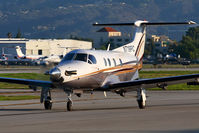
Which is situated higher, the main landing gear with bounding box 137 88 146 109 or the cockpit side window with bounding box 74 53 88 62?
the cockpit side window with bounding box 74 53 88 62

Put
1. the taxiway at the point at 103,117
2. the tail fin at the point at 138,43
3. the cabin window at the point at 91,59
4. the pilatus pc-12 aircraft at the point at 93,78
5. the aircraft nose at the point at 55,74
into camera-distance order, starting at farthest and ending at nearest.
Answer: the tail fin at the point at 138,43
the cabin window at the point at 91,59
the pilatus pc-12 aircraft at the point at 93,78
the aircraft nose at the point at 55,74
the taxiway at the point at 103,117

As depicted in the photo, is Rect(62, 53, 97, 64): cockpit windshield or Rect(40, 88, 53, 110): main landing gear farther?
Rect(40, 88, 53, 110): main landing gear

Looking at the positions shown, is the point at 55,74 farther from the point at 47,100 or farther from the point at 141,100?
the point at 141,100

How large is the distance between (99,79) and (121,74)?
3.15 metres

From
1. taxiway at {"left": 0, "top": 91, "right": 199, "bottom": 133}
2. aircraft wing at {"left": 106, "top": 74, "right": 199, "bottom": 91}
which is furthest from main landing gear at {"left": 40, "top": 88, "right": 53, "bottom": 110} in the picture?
aircraft wing at {"left": 106, "top": 74, "right": 199, "bottom": 91}

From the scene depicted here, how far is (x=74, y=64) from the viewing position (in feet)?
96.6

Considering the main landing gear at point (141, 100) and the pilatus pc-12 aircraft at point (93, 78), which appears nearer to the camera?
the pilatus pc-12 aircraft at point (93, 78)

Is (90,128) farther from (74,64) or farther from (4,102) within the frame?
(4,102)

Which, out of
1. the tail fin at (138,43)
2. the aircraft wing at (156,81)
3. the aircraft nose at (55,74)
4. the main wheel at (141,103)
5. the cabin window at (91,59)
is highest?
the tail fin at (138,43)

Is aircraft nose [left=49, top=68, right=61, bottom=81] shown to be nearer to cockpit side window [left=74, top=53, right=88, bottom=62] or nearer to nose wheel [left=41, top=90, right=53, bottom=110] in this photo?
cockpit side window [left=74, top=53, right=88, bottom=62]

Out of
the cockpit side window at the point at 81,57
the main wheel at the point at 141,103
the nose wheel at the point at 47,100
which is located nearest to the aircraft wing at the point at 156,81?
the main wheel at the point at 141,103

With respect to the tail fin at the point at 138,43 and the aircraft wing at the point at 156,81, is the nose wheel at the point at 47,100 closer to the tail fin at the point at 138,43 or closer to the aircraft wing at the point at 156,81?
the aircraft wing at the point at 156,81

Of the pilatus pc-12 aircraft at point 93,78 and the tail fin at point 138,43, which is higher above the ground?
the tail fin at point 138,43

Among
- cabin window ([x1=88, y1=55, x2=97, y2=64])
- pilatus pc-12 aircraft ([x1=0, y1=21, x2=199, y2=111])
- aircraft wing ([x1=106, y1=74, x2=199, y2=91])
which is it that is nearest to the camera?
pilatus pc-12 aircraft ([x1=0, y1=21, x2=199, y2=111])
